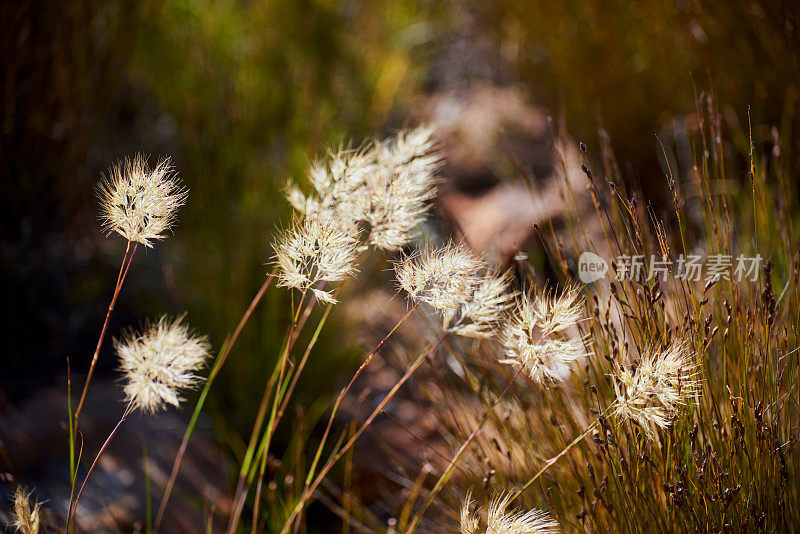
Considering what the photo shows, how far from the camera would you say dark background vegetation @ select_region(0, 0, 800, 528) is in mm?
2084

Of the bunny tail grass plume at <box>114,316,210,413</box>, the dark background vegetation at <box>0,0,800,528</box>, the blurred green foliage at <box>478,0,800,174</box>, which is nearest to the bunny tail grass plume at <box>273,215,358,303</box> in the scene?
the bunny tail grass plume at <box>114,316,210,413</box>

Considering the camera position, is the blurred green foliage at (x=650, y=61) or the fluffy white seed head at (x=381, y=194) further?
the blurred green foliage at (x=650, y=61)

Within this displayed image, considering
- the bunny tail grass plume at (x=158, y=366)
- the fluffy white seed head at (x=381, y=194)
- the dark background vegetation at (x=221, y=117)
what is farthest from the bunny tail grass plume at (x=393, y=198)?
the dark background vegetation at (x=221, y=117)

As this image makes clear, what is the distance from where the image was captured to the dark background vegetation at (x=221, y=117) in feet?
6.84

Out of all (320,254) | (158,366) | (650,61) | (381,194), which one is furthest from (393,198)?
(650,61)

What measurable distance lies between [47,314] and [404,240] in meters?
2.02

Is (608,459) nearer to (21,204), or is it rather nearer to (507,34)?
(21,204)

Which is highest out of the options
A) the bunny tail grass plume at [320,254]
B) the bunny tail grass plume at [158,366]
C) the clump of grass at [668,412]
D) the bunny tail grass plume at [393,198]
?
the bunny tail grass plume at [393,198]

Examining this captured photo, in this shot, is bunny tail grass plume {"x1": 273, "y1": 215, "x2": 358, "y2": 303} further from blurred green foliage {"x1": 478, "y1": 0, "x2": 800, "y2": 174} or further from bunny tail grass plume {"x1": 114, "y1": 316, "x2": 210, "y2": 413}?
blurred green foliage {"x1": 478, "y1": 0, "x2": 800, "y2": 174}

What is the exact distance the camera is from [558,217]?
2.76m

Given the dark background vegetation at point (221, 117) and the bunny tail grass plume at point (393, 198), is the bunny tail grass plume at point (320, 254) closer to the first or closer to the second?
the bunny tail grass plume at point (393, 198)

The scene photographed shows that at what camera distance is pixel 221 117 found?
2367 mm

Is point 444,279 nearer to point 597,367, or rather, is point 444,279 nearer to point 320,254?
point 320,254

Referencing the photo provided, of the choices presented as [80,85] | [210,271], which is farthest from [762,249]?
[80,85]
